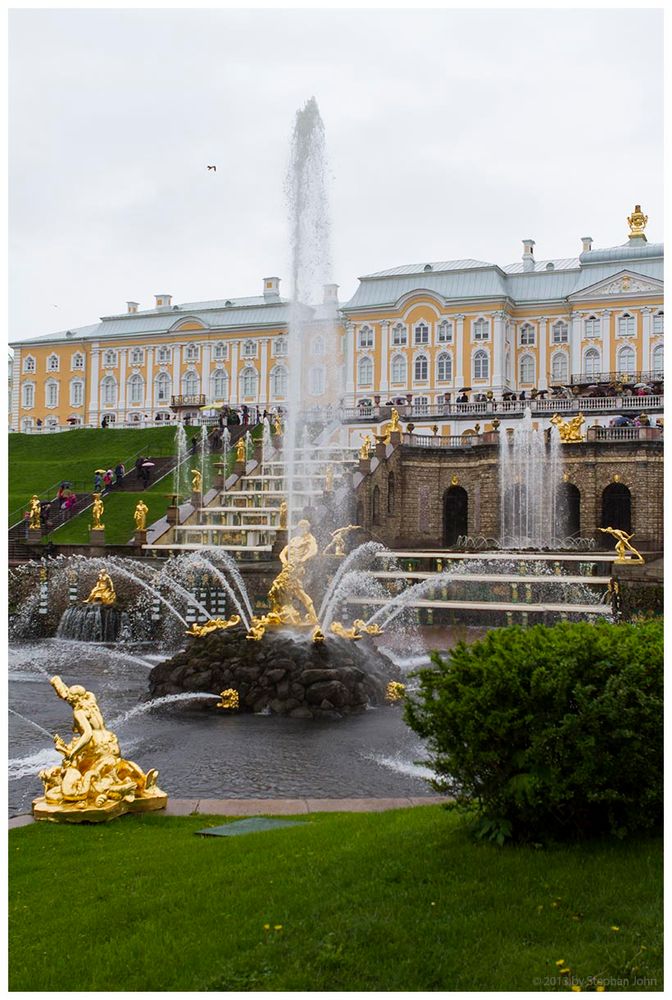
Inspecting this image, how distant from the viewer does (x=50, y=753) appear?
13742mm

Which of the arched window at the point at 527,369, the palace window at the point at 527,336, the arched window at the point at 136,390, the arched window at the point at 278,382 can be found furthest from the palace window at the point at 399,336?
the arched window at the point at 136,390

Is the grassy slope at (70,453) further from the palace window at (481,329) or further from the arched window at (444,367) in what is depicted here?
the palace window at (481,329)

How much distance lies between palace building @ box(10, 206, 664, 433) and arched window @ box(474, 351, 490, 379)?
7cm

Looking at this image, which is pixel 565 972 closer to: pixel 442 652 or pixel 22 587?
pixel 442 652

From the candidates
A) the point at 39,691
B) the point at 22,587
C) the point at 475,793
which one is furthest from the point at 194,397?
the point at 475,793

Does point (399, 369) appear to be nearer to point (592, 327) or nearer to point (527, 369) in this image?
point (527, 369)

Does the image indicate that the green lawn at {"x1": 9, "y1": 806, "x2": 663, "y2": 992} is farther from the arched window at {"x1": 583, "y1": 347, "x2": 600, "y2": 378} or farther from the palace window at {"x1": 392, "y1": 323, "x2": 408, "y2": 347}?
the palace window at {"x1": 392, "y1": 323, "x2": 408, "y2": 347}

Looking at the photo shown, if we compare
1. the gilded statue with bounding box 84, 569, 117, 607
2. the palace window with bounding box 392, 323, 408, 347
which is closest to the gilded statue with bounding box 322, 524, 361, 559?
the gilded statue with bounding box 84, 569, 117, 607

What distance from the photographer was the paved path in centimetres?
994

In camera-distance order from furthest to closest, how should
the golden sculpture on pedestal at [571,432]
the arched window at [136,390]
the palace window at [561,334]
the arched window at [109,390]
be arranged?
the arched window at [109,390]
the arched window at [136,390]
the palace window at [561,334]
the golden sculpture on pedestal at [571,432]

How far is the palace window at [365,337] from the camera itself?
67.6 metres

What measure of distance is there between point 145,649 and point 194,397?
5213 centimetres

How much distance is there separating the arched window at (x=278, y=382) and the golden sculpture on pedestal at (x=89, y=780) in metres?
64.5

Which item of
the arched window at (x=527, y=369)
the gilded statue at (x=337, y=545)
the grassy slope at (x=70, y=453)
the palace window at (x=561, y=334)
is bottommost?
the gilded statue at (x=337, y=545)
